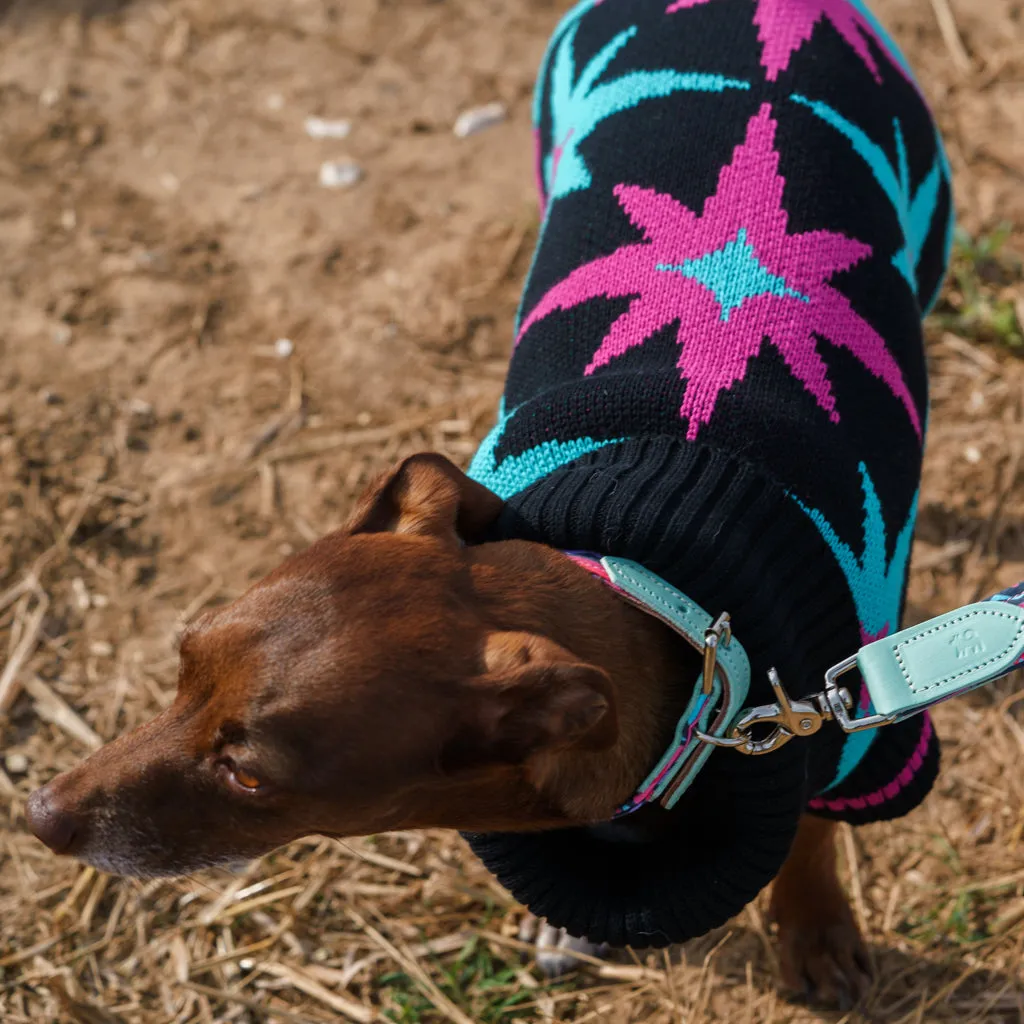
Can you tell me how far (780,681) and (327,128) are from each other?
3804 mm

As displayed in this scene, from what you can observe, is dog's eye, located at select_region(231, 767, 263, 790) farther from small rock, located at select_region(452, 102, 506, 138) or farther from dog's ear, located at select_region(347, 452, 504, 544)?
small rock, located at select_region(452, 102, 506, 138)

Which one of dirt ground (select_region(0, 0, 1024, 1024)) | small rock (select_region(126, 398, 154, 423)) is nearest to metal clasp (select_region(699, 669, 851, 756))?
dirt ground (select_region(0, 0, 1024, 1024))

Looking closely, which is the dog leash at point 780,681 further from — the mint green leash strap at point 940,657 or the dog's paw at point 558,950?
the dog's paw at point 558,950

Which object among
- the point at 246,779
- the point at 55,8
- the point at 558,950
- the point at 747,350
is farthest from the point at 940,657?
the point at 55,8

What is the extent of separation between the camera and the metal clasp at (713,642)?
2049mm

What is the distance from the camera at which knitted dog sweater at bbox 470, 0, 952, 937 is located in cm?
219

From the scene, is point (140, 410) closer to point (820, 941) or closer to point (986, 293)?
point (820, 941)

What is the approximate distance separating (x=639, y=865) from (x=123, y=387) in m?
2.86

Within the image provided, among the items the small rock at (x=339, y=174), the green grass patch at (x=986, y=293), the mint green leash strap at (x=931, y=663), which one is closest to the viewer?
the mint green leash strap at (x=931, y=663)

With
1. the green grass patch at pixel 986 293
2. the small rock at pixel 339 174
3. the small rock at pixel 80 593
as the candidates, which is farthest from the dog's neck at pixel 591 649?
the small rock at pixel 339 174

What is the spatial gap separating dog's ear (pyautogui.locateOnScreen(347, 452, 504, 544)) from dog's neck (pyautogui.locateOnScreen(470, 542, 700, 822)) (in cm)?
10

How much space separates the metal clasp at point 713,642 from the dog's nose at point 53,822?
1199 millimetres

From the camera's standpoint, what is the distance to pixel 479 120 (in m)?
5.10

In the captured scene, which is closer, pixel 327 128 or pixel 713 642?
pixel 713 642
